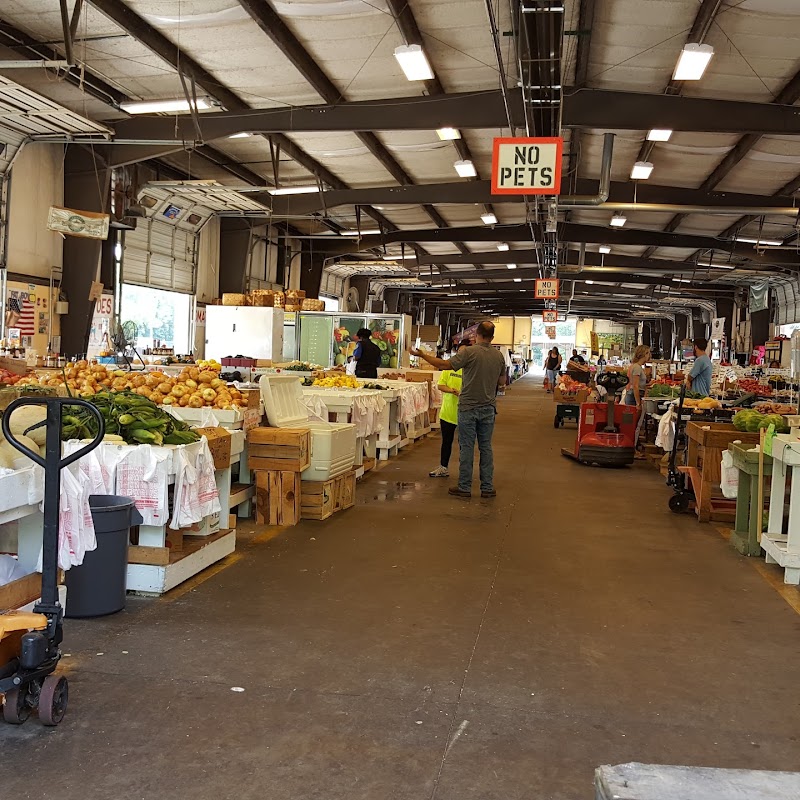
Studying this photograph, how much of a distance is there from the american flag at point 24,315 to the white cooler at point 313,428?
5562 millimetres

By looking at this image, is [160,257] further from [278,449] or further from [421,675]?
[421,675]

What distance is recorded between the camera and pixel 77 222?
39.3 ft

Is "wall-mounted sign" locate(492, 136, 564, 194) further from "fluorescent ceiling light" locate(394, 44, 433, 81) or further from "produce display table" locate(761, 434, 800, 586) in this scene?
"produce display table" locate(761, 434, 800, 586)

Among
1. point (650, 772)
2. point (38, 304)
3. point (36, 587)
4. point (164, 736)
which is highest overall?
point (38, 304)

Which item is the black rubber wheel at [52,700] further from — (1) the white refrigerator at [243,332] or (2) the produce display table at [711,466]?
(1) the white refrigerator at [243,332]

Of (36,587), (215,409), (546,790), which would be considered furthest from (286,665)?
(215,409)

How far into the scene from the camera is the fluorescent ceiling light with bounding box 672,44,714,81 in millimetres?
9234

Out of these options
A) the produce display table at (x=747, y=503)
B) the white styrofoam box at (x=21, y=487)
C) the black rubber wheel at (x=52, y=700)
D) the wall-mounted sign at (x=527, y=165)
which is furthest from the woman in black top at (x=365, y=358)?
the black rubber wheel at (x=52, y=700)

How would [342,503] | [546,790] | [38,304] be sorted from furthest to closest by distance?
[38,304], [342,503], [546,790]

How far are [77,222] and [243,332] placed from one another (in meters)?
5.60

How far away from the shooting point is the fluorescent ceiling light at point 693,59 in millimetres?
9234

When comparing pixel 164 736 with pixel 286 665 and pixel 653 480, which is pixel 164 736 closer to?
pixel 286 665

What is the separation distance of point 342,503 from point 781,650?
470 centimetres

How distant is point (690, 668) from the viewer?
4672 millimetres
